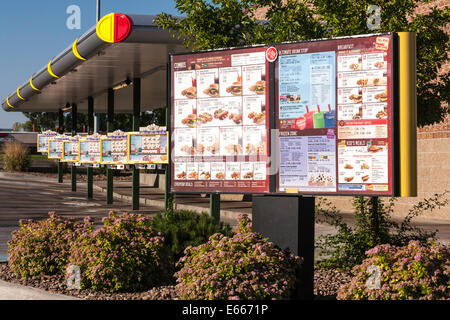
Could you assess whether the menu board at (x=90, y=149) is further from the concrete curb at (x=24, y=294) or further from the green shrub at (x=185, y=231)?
the concrete curb at (x=24, y=294)

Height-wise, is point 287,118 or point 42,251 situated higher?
point 287,118

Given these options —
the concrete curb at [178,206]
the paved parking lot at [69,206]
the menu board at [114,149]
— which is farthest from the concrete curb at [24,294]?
the menu board at [114,149]

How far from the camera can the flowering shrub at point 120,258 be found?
25.0 ft

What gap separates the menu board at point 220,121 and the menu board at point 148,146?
10074 mm

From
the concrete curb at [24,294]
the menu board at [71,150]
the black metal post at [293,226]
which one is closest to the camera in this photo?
the black metal post at [293,226]

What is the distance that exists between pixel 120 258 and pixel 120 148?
41.4 ft

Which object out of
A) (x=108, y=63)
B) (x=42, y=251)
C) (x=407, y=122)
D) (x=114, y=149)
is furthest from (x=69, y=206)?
(x=407, y=122)

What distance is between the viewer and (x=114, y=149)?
20.4 m

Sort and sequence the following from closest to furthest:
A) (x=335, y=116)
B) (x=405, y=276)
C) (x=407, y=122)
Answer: (x=405, y=276) → (x=407, y=122) → (x=335, y=116)

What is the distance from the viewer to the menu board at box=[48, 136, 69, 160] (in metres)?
29.2

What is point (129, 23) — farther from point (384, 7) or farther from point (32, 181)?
point (32, 181)

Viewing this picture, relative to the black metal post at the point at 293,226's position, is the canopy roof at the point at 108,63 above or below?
above

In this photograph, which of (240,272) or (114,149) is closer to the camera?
(240,272)

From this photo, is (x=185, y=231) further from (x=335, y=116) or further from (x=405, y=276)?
(x=405, y=276)
